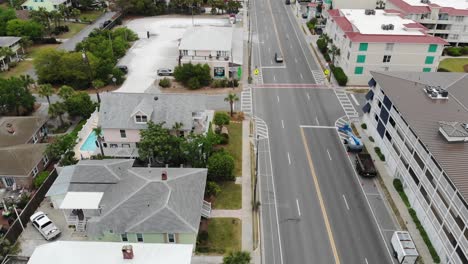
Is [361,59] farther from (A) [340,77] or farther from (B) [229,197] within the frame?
(B) [229,197]

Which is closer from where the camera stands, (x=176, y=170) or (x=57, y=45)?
(x=176, y=170)

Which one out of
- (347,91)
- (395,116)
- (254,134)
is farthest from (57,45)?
(395,116)

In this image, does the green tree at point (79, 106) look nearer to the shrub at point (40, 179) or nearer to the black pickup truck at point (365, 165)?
the shrub at point (40, 179)

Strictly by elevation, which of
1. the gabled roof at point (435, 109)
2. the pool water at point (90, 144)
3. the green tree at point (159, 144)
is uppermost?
the gabled roof at point (435, 109)

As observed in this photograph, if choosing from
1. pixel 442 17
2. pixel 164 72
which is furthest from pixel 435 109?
pixel 442 17

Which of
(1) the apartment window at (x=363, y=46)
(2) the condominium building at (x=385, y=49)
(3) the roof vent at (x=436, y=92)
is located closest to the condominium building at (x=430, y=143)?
(3) the roof vent at (x=436, y=92)

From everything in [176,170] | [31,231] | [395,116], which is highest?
[395,116]

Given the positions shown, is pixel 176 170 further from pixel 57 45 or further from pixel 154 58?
pixel 57 45
